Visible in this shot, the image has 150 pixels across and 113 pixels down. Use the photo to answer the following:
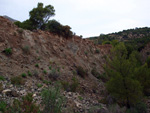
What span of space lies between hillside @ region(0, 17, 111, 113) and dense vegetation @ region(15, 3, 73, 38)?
92 centimetres

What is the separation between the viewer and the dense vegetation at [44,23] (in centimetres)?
1762

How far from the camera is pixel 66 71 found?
13742mm

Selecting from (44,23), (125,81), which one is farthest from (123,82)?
(44,23)

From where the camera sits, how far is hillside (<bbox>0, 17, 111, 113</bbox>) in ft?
28.5

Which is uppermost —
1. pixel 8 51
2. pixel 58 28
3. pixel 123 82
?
pixel 58 28

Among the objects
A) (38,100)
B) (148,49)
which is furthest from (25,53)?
(148,49)

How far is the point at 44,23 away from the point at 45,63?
8.84 meters

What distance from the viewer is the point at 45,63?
1297 cm

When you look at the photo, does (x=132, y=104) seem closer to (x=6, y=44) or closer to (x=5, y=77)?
(x=5, y=77)

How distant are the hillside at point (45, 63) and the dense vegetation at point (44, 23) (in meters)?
0.92

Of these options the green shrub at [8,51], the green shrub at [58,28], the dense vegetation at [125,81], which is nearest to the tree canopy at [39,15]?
the green shrub at [58,28]

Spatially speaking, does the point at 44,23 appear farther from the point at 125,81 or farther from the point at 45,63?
the point at 125,81

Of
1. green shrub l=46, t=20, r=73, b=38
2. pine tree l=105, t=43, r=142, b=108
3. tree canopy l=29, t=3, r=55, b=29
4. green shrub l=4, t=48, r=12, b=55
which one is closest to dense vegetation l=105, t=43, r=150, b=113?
pine tree l=105, t=43, r=142, b=108

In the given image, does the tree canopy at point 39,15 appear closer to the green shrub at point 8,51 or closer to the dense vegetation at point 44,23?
the dense vegetation at point 44,23
